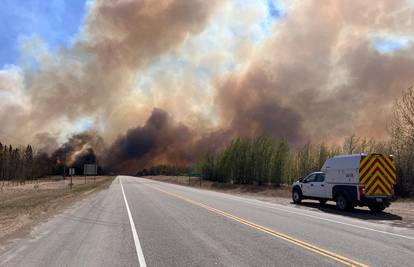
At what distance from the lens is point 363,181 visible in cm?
2047

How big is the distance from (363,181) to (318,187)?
396 cm

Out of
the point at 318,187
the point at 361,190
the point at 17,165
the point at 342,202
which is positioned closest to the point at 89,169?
the point at 17,165

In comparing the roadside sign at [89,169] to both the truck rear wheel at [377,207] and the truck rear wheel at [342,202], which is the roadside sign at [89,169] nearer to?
the truck rear wheel at [342,202]

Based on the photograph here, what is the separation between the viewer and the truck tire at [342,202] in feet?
69.8

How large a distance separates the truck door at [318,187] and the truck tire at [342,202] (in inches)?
65.4

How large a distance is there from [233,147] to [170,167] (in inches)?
4959

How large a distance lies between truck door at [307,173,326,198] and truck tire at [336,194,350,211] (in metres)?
1.66

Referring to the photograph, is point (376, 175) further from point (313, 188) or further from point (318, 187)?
point (313, 188)

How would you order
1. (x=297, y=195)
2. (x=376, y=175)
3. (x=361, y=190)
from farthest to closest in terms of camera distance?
(x=297, y=195) → (x=376, y=175) → (x=361, y=190)

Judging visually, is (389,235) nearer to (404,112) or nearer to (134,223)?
(134,223)

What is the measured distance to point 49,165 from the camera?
168375 mm

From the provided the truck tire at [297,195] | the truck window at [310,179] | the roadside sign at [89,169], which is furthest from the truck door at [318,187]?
the roadside sign at [89,169]

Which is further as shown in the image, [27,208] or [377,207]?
[27,208]

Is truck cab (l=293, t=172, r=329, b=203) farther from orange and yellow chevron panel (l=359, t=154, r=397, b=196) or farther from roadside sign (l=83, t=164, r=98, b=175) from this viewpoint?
roadside sign (l=83, t=164, r=98, b=175)
